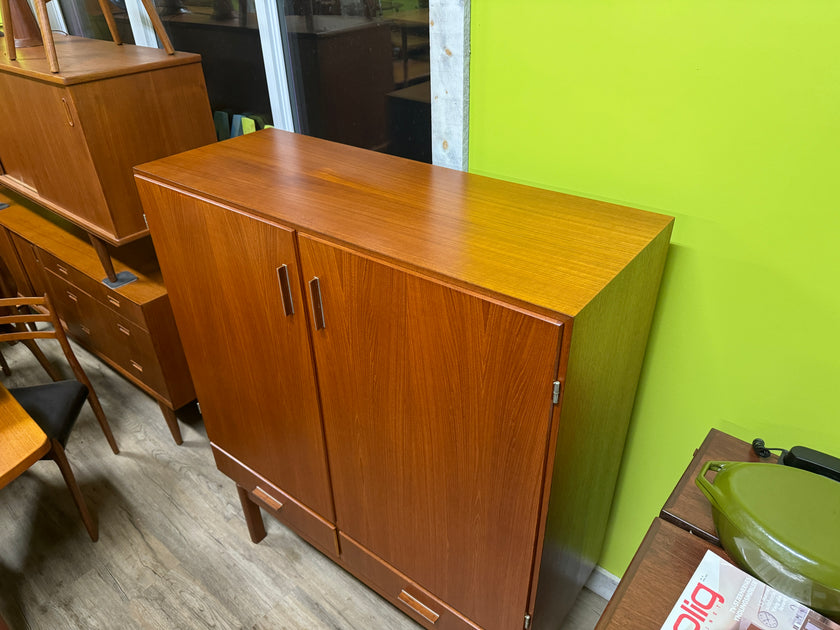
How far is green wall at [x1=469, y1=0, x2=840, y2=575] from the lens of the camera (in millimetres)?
922

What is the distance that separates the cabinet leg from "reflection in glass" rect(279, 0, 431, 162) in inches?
48.8

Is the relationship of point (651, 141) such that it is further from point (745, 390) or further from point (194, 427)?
point (194, 427)

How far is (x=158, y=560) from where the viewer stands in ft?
6.06

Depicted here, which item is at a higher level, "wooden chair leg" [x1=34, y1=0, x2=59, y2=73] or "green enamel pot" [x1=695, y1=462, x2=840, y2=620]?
"wooden chair leg" [x1=34, y1=0, x2=59, y2=73]

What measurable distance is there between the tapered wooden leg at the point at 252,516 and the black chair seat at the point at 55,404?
60cm

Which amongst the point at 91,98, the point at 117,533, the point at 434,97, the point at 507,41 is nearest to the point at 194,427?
the point at 117,533

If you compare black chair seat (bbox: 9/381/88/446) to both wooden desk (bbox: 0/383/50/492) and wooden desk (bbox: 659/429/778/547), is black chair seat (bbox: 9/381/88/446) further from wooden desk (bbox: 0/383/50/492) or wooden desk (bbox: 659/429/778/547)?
wooden desk (bbox: 659/429/778/547)

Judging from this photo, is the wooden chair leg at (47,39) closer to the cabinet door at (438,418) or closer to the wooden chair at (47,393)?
the wooden chair at (47,393)

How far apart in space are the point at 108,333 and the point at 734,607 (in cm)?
230

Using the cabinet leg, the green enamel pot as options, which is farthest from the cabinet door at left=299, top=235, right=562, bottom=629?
the cabinet leg

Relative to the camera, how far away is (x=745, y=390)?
3.84ft

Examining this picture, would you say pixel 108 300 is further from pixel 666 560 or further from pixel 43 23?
pixel 666 560

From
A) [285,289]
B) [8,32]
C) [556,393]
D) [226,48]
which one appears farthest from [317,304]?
[8,32]

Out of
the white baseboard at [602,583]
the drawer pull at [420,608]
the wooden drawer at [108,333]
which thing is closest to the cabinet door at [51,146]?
the wooden drawer at [108,333]
